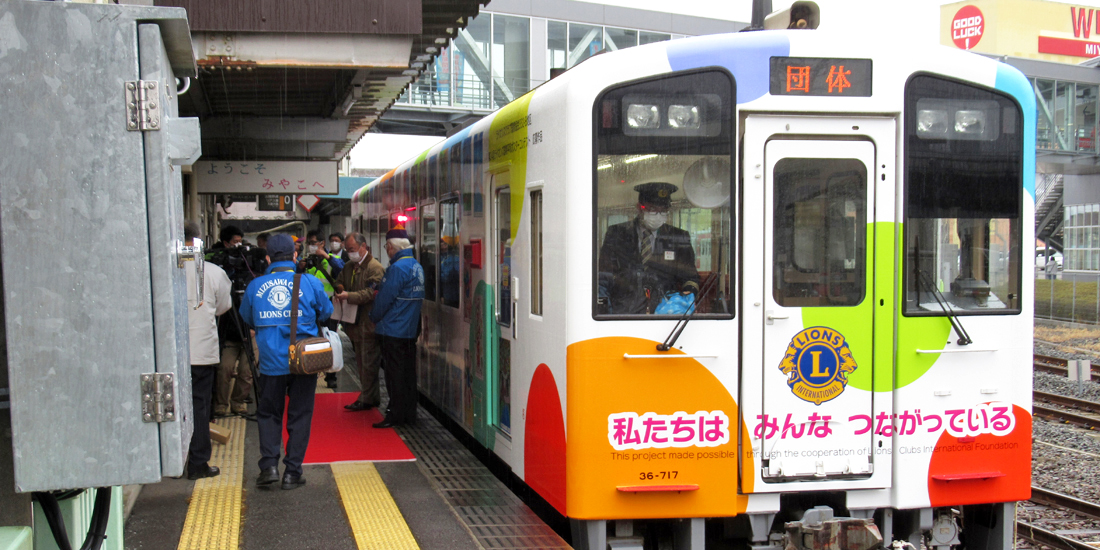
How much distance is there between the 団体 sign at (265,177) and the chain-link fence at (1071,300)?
18.2 m

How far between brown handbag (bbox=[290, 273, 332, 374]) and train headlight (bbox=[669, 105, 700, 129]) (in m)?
2.74

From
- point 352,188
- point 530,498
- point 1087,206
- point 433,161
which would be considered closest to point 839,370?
point 530,498

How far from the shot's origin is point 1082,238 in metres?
28.5

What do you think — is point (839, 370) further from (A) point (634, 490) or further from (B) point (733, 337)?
(A) point (634, 490)

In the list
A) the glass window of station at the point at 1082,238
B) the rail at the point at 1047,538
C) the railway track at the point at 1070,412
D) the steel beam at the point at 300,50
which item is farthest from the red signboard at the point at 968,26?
the steel beam at the point at 300,50

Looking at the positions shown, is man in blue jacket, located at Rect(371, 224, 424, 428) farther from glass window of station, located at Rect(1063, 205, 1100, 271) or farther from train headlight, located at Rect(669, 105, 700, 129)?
glass window of station, located at Rect(1063, 205, 1100, 271)

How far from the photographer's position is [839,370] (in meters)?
4.55

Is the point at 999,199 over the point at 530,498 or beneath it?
over

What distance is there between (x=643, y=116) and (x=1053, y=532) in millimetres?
4205

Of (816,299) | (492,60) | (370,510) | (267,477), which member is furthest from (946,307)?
(492,60)

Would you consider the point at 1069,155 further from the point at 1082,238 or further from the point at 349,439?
the point at 349,439

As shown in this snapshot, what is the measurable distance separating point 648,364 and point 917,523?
163 cm

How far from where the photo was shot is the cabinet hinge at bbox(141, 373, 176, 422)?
2.54 metres

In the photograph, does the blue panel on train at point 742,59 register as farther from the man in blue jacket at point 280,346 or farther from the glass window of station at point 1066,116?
the glass window of station at point 1066,116
